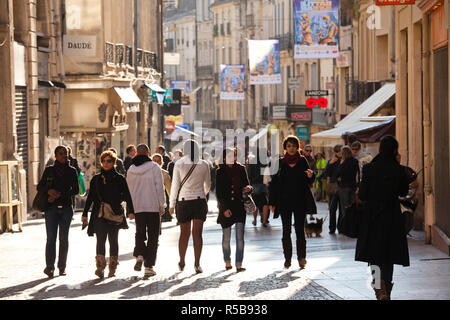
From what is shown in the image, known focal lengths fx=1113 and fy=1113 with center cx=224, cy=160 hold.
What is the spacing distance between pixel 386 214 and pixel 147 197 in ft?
12.8

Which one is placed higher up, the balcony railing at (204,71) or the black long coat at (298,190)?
the balcony railing at (204,71)

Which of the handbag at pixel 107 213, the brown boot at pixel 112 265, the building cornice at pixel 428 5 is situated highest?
the building cornice at pixel 428 5

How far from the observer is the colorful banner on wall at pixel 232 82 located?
200 feet

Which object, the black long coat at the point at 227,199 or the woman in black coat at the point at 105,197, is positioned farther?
the black long coat at the point at 227,199

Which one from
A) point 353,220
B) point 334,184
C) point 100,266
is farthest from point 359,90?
point 353,220

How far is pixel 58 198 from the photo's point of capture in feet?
45.8

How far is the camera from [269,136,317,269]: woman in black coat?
14.2 meters

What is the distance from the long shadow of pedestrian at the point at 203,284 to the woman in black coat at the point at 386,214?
242cm

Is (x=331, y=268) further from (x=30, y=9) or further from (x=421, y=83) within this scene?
(x=30, y=9)

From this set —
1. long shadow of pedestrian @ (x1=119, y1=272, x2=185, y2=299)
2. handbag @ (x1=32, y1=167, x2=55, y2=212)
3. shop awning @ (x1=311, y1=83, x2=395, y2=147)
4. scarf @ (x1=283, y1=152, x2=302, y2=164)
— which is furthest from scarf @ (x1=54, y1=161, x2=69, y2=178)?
shop awning @ (x1=311, y1=83, x2=395, y2=147)

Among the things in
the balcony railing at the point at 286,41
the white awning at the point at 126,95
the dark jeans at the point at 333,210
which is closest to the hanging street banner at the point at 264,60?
the white awning at the point at 126,95

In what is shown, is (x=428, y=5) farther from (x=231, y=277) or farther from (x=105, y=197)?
(x=105, y=197)

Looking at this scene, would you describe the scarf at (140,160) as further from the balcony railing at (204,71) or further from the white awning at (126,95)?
the balcony railing at (204,71)

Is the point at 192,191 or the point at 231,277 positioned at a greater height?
the point at 192,191
